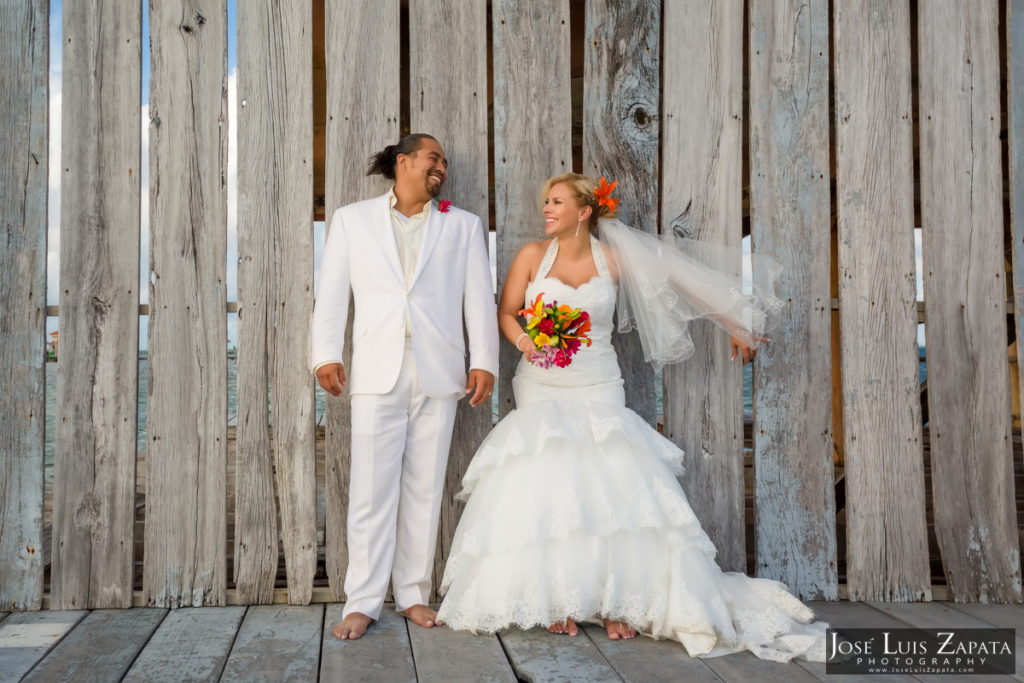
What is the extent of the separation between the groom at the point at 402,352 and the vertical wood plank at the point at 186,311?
56 centimetres

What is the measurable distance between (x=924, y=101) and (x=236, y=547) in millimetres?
3705

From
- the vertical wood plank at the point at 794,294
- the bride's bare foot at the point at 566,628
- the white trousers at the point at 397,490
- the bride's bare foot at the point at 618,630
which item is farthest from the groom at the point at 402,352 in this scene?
the vertical wood plank at the point at 794,294

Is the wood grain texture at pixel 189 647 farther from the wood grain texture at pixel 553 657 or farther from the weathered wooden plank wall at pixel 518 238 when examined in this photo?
the wood grain texture at pixel 553 657

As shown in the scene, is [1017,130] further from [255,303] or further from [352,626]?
[352,626]

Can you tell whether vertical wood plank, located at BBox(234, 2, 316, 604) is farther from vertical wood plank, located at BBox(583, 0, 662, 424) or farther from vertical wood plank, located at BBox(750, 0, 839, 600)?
vertical wood plank, located at BBox(750, 0, 839, 600)

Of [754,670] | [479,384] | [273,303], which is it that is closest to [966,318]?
[754,670]

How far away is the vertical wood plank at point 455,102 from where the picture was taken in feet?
11.7

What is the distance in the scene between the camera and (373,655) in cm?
283

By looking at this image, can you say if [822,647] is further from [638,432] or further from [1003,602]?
[1003,602]

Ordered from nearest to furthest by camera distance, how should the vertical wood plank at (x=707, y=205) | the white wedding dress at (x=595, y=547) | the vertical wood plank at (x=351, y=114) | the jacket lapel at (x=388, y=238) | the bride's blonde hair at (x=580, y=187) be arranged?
the white wedding dress at (x=595, y=547) → the jacket lapel at (x=388, y=238) → the bride's blonde hair at (x=580, y=187) → the vertical wood plank at (x=351, y=114) → the vertical wood plank at (x=707, y=205)

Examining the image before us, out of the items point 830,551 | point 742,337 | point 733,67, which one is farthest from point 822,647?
point 733,67

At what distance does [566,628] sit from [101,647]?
1.69 metres

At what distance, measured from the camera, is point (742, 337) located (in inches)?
134

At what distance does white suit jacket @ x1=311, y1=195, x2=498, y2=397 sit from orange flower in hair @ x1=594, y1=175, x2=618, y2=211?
53cm
